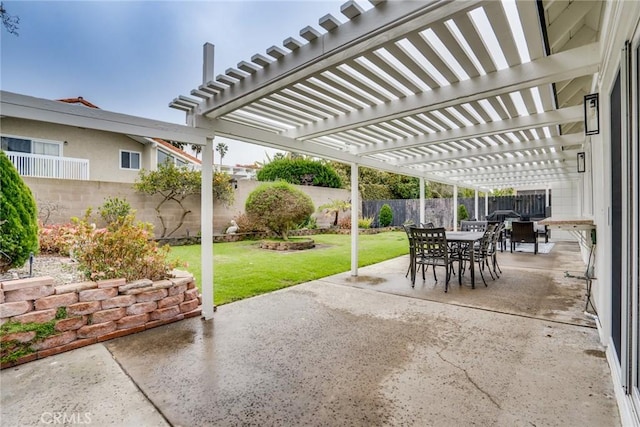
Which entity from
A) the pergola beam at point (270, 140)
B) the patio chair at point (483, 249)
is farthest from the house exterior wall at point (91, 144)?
the patio chair at point (483, 249)

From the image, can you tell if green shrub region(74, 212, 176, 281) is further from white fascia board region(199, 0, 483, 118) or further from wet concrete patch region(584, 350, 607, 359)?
wet concrete patch region(584, 350, 607, 359)

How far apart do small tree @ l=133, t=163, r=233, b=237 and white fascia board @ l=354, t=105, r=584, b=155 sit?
261 inches

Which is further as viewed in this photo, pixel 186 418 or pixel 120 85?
pixel 120 85

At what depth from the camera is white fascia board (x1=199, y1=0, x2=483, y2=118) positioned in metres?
2.20

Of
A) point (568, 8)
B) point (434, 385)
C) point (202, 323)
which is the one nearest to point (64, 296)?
point (202, 323)

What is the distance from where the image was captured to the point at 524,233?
9.14 m

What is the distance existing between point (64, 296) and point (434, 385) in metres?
3.63

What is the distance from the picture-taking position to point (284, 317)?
4.09m

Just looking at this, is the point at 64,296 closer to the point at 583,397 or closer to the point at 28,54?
the point at 583,397

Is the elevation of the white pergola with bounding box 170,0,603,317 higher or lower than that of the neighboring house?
lower

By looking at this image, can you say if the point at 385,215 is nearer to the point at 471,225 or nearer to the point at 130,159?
the point at 471,225

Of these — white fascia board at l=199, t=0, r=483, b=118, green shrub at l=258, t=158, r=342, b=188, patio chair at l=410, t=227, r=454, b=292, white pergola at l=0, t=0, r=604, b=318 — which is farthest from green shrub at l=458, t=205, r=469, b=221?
white fascia board at l=199, t=0, r=483, b=118

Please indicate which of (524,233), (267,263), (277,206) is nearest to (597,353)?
(267,263)

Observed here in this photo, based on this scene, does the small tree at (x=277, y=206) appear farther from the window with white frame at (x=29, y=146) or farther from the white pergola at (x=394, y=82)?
the window with white frame at (x=29, y=146)
